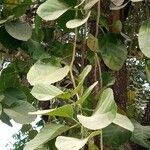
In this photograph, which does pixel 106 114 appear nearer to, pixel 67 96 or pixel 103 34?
pixel 67 96

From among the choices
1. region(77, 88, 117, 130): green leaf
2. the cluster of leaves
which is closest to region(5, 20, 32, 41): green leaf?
the cluster of leaves

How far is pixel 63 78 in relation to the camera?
0.77 meters

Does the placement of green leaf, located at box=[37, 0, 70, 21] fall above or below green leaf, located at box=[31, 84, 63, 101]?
above

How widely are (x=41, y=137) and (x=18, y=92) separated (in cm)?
33

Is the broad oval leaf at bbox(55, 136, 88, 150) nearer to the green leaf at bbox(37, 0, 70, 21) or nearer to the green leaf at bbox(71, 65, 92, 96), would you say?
the green leaf at bbox(71, 65, 92, 96)

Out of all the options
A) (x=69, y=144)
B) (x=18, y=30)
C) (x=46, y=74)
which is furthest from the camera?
(x=18, y=30)

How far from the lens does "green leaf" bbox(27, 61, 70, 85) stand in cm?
64

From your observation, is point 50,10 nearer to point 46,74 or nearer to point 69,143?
point 46,74

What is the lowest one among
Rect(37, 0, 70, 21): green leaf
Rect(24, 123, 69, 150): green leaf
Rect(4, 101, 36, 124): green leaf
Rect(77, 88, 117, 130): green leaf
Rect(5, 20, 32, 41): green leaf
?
Rect(4, 101, 36, 124): green leaf

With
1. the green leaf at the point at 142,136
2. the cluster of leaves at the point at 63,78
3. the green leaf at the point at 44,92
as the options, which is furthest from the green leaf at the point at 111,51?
the green leaf at the point at 44,92

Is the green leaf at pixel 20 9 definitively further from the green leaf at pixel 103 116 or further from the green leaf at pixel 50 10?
the green leaf at pixel 103 116

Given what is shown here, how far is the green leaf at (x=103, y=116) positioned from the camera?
1.59 ft

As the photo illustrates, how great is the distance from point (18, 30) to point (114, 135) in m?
0.30

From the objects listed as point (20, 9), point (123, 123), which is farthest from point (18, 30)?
point (123, 123)
